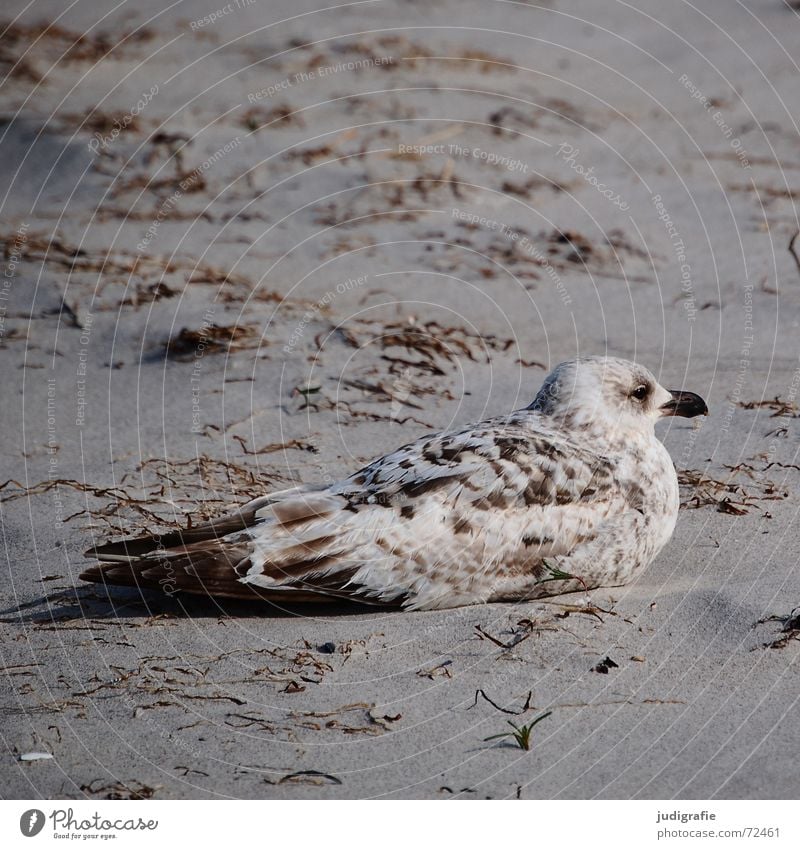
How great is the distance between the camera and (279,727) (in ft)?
14.7

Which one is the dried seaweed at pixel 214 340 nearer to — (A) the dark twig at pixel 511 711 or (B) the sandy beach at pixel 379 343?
(B) the sandy beach at pixel 379 343

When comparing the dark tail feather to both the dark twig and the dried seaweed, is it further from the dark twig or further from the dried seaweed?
the dried seaweed

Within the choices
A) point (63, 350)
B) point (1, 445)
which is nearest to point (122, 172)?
point (63, 350)

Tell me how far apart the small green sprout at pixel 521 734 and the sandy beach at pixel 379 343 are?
4 cm

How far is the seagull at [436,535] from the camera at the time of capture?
5086 mm

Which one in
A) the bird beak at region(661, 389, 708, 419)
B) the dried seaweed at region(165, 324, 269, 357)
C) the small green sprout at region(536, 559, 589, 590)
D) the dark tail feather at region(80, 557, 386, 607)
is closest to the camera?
the dark tail feather at region(80, 557, 386, 607)

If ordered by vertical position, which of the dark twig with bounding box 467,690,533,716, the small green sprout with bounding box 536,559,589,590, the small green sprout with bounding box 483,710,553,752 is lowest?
the small green sprout with bounding box 483,710,553,752

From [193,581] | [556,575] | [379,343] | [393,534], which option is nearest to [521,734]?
[556,575]

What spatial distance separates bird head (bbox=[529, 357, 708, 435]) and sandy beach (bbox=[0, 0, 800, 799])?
641 mm

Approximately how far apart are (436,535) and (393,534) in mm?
188

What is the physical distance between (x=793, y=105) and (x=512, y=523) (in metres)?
8.77

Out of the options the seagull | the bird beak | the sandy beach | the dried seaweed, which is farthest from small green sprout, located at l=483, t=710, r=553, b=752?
the dried seaweed

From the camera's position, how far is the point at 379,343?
323 inches

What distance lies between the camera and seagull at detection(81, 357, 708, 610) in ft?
16.7
